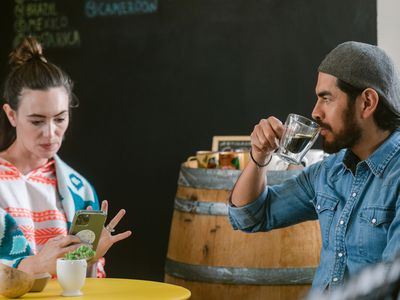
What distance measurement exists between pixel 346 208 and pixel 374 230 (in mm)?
127

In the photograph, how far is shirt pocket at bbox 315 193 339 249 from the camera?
202 centimetres

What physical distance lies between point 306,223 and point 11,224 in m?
1.07

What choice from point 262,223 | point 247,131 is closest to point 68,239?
point 262,223

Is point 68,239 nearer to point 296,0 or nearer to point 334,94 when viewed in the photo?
point 334,94

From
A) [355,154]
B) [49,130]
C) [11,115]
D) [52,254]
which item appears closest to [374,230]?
[355,154]

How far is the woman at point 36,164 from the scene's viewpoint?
2559 millimetres

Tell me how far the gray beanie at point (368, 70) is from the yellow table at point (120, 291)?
2.54 ft

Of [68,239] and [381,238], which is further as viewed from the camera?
[68,239]

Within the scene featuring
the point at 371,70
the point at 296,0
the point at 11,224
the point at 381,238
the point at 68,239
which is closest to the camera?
the point at 381,238

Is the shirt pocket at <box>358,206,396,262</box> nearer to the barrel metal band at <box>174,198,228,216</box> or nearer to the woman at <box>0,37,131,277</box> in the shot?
the barrel metal band at <box>174,198,228,216</box>

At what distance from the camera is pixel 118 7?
13.6 ft

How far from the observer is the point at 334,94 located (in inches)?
78.5

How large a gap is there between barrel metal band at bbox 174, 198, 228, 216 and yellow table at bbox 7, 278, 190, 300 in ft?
1.86

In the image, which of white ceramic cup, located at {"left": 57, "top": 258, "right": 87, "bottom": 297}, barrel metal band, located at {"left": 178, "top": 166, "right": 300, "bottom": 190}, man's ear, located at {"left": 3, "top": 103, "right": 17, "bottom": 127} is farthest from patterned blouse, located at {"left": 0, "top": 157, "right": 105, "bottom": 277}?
white ceramic cup, located at {"left": 57, "top": 258, "right": 87, "bottom": 297}
